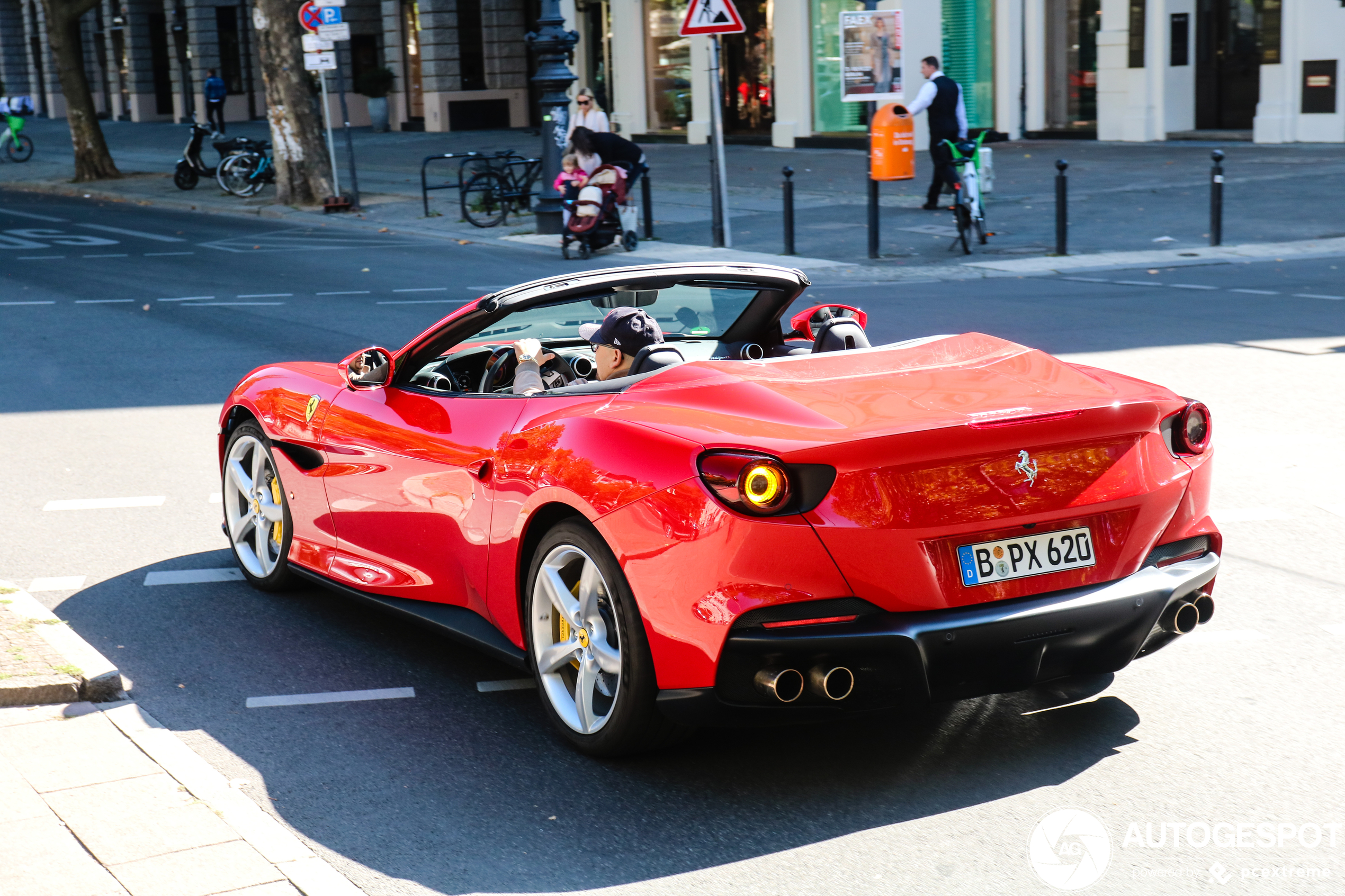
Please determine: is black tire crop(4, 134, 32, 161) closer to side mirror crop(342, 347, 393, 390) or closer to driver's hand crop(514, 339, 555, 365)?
side mirror crop(342, 347, 393, 390)

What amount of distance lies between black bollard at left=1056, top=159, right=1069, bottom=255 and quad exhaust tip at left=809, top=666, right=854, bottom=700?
13.3 metres

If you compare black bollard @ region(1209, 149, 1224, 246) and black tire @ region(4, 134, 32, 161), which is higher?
black tire @ region(4, 134, 32, 161)

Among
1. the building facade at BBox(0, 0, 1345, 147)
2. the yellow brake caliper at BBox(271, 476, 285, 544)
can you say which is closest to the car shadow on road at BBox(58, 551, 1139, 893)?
the yellow brake caliper at BBox(271, 476, 285, 544)

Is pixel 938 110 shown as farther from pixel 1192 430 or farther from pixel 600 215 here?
pixel 1192 430

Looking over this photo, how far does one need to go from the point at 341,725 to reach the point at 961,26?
27.7m

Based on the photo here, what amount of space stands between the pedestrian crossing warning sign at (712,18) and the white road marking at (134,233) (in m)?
8.22

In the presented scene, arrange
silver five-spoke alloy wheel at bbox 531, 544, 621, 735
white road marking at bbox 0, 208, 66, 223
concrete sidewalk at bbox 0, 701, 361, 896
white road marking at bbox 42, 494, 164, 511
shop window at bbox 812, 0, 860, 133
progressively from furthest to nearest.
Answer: shop window at bbox 812, 0, 860, 133
white road marking at bbox 0, 208, 66, 223
white road marking at bbox 42, 494, 164, 511
silver five-spoke alloy wheel at bbox 531, 544, 621, 735
concrete sidewalk at bbox 0, 701, 361, 896

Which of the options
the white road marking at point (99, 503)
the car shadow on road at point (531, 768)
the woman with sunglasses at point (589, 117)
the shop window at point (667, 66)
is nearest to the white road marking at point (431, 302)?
the white road marking at point (99, 503)

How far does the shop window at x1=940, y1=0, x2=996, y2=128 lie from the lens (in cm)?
3005

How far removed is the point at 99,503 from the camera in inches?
299

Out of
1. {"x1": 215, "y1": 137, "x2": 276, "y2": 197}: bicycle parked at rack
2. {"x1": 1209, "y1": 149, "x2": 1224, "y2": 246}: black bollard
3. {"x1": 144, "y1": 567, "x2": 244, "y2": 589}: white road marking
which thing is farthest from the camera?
{"x1": 215, "y1": 137, "x2": 276, "y2": 197}: bicycle parked at rack

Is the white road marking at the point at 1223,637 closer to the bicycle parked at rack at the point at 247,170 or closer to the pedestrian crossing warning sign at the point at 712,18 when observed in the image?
the pedestrian crossing warning sign at the point at 712,18

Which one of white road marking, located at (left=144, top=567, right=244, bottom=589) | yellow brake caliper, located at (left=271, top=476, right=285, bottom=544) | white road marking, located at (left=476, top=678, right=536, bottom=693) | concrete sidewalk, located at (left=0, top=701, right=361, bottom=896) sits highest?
yellow brake caliper, located at (left=271, top=476, right=285, bottom=544)

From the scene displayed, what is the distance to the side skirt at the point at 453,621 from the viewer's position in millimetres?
4609
